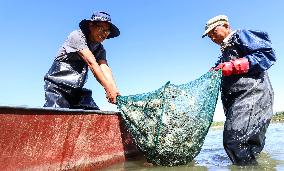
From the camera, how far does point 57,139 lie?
3455mm

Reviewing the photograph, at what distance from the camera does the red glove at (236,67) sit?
4.00m

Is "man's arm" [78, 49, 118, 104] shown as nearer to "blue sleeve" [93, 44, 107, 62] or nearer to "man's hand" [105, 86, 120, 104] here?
"man's hand" [105, 86, 120, 104]

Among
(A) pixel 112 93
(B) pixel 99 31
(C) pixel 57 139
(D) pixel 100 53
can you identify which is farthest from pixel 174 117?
(D) pixel 100 53

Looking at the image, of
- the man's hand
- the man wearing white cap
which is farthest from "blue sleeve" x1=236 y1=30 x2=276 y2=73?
the man's hand

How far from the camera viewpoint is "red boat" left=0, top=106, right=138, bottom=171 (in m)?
2.83

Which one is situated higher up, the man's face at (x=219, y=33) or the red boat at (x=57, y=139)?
the man's face at (x=219, y=33)

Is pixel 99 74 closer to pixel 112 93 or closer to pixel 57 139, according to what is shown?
pixel 112 93

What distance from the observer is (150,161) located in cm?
448

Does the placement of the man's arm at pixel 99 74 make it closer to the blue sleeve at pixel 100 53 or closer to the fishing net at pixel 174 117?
the fishing net at pixel 174 117

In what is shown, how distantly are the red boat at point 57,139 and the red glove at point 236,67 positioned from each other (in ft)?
5.09

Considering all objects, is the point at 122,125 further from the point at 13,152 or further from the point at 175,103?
the point at 13,152

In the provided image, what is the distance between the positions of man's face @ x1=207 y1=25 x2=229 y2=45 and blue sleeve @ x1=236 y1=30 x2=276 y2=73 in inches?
11.0

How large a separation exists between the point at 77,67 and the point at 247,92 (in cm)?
211

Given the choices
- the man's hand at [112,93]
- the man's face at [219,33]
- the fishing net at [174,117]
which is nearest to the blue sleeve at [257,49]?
the man's face at [219,33]
